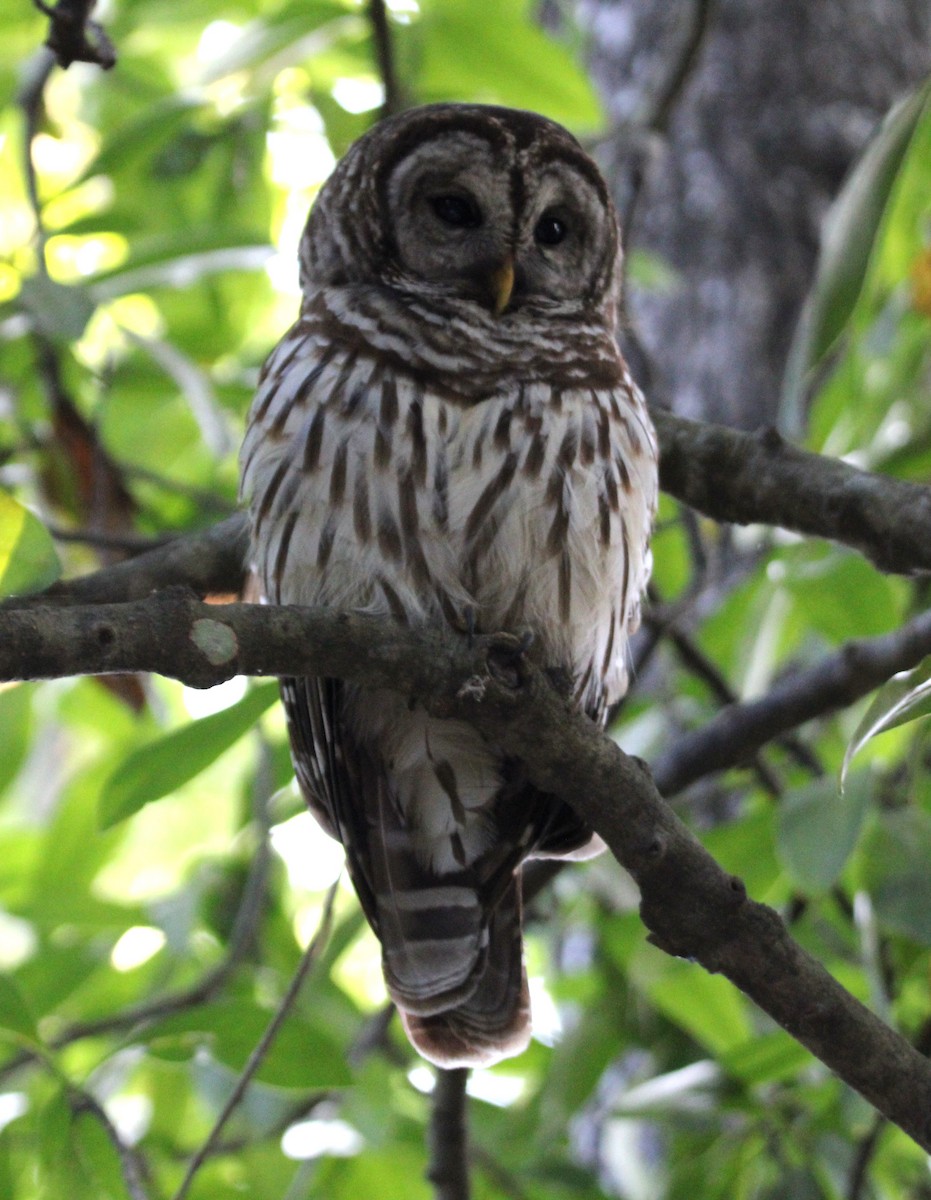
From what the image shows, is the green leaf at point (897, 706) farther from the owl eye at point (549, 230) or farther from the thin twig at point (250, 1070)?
the owl eye at point (549, 230)

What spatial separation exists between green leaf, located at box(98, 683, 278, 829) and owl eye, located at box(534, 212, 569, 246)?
853mm

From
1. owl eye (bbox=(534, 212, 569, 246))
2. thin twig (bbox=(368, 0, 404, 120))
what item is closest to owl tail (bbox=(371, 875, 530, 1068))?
owl eye (bbox=(534, 212, 569, 246))

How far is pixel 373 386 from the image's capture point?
6.56ft

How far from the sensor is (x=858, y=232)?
6.37 feet

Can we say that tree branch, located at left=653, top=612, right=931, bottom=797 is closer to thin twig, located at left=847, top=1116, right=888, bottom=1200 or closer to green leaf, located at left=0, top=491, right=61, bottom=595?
thin twig, located at left=847, top=1116, right=888, bottom=1200

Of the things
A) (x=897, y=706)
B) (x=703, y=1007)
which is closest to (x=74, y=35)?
(x=897, y=706)

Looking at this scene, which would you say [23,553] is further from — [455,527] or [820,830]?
[820,830]

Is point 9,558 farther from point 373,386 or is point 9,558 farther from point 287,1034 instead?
point 287,1034

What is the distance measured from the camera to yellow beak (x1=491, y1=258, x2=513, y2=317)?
2.15 m

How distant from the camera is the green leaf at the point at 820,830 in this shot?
1998 mm

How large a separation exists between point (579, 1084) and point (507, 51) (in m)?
1.87

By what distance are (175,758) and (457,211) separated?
3.11 feet

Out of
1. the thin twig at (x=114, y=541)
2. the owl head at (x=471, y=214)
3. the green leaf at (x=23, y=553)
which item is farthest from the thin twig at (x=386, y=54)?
the green leaf at (x=23, y=553)

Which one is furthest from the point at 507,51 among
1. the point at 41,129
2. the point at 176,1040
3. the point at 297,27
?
the point at 176,1040
